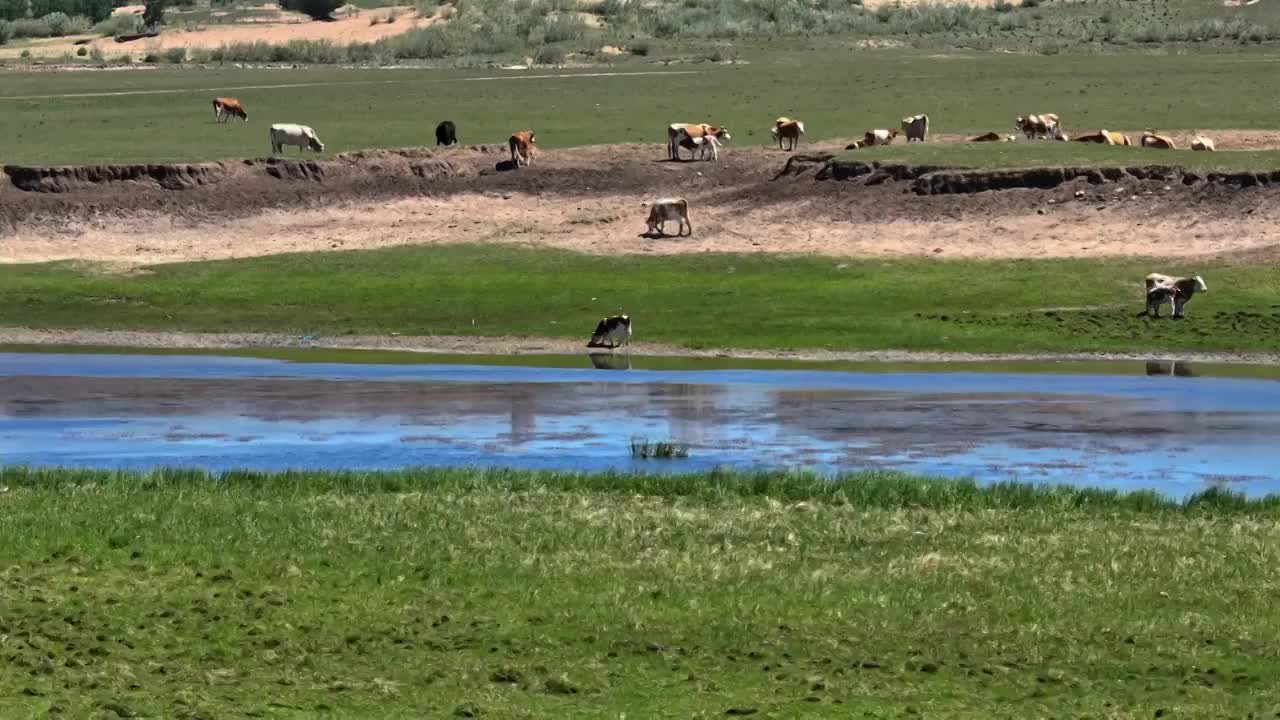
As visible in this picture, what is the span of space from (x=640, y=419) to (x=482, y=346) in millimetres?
8568

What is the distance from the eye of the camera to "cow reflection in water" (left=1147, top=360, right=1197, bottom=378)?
3100 centimetres

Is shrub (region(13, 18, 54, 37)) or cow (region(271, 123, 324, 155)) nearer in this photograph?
cow (region(271, 123, 324, 155))

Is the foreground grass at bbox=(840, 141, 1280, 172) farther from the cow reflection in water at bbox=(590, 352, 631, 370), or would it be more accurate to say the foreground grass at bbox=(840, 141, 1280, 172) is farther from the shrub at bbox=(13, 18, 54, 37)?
the shrub at bbox=(13, 18, 54, 37)

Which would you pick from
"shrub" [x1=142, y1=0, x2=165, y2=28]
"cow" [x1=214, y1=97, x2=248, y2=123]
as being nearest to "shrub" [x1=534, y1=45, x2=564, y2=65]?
"cow" [x1=214, y1=97, x2=248, y2=123]

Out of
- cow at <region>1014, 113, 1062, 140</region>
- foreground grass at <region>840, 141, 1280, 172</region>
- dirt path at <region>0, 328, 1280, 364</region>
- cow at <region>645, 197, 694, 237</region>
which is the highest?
foreground grass at <region>840, 141, 1280, 172</region>

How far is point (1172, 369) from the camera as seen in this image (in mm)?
31531

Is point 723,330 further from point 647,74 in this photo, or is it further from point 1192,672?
point 647,74

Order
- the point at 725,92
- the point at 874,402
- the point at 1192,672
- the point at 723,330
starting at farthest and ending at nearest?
the point at 725,92 < the point at 723,330 < the point at 874,402 < the point at 1192,672

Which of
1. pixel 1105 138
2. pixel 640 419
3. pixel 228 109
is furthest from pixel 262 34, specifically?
pixel 640 419

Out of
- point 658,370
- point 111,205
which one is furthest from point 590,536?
point 111,205

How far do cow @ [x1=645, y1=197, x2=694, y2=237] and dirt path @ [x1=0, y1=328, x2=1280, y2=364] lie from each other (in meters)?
7.48

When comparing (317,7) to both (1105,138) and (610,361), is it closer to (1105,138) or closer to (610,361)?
(1105,138)

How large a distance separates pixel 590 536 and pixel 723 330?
17.7m

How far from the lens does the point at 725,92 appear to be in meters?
64.6
